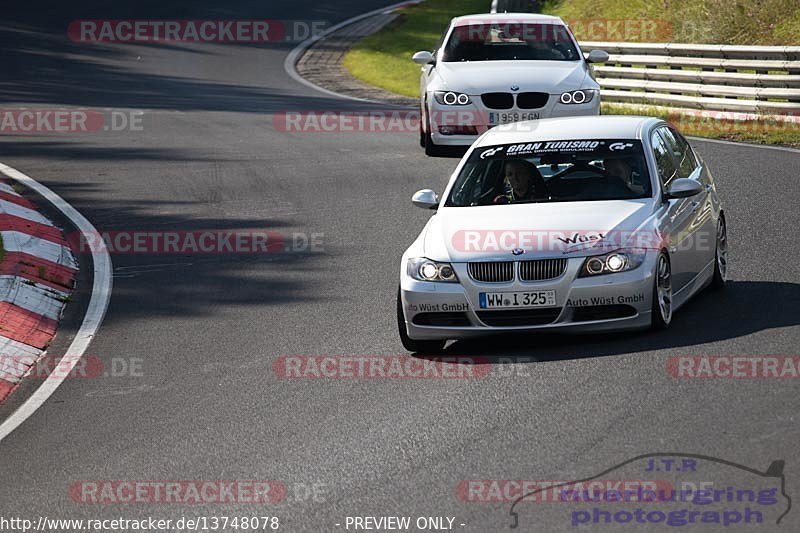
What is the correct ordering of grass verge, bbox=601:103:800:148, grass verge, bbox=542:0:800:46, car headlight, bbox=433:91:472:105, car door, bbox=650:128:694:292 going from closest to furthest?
car door, bbox=650:128:694:292
car headlight, bbox=433:91:472:105
grass verge, bbox=601:103:800:148
grass verge, bbox=542:0:800:46

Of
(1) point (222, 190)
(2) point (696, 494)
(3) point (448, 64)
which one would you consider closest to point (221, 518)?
(2) point (696, 494)

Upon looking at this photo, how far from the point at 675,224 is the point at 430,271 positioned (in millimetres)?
1891

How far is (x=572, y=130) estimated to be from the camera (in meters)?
10.8

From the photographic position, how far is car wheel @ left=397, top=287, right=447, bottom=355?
962 cm

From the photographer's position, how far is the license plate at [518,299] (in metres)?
9.25

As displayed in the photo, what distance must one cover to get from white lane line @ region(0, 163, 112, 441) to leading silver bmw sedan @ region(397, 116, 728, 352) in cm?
251

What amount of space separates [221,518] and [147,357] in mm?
3803

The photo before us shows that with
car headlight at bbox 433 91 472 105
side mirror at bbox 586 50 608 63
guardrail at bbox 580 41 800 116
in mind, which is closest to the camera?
car headlight at bbox 433 91 472 105

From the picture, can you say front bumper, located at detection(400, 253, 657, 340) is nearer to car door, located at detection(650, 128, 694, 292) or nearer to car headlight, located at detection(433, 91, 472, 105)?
car door, located at detection(650, 128, 694, 292)

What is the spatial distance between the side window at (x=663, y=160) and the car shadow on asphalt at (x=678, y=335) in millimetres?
983

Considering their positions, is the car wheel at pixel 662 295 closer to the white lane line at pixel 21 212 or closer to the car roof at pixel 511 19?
the white lane line at pixel 21 212

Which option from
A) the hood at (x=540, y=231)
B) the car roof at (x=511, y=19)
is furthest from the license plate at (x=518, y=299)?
the car roof at (x=511, y=19)

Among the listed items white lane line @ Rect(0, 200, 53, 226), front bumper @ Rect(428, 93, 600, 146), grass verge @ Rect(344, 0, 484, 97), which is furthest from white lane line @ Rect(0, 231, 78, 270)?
grass verge @ Rect(344, 0, 484, 97)

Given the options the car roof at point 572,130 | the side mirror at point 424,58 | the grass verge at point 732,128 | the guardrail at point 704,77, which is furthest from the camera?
the guardrail at point 704,77
